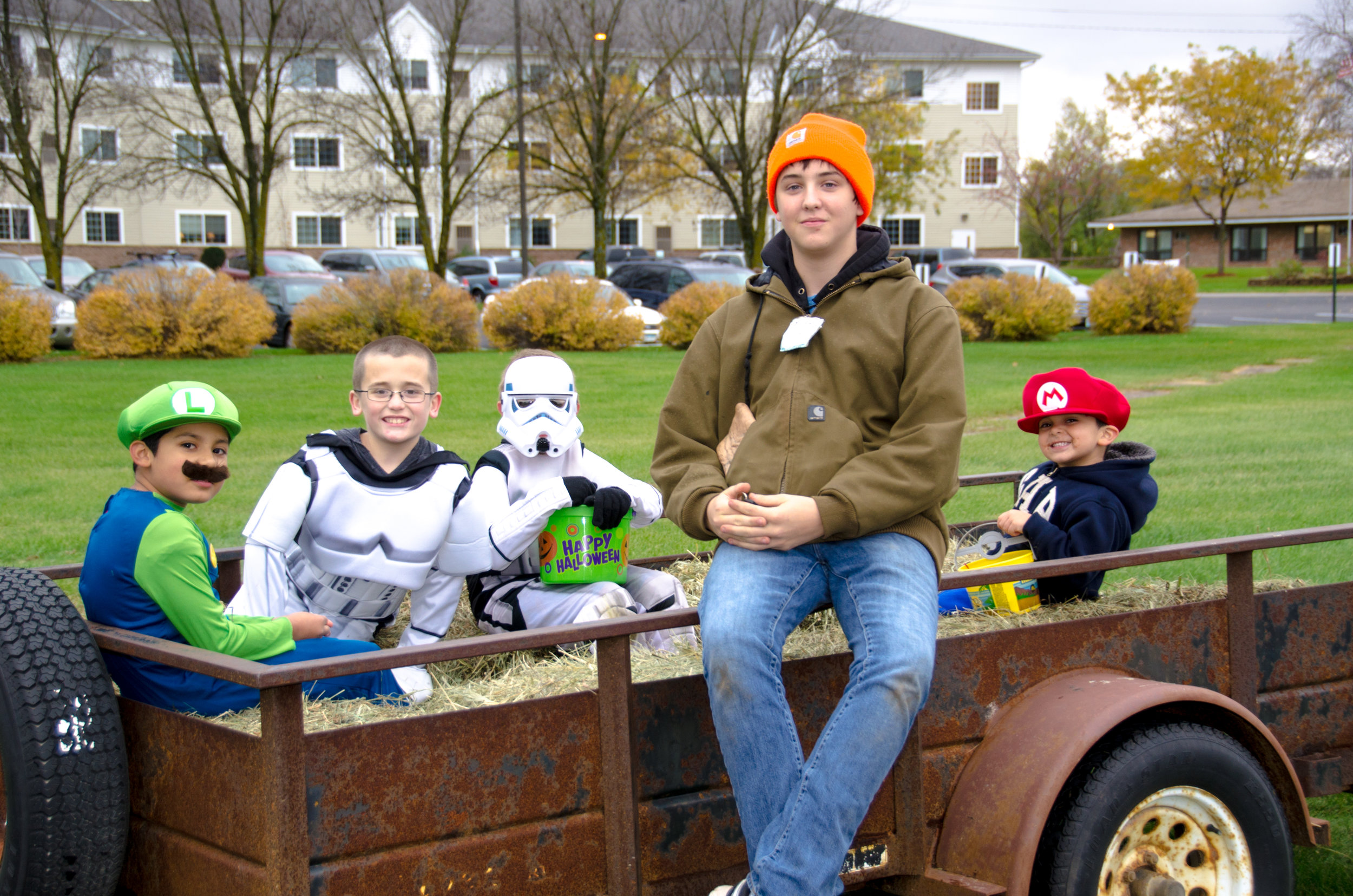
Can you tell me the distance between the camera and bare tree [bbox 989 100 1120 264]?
5600cm

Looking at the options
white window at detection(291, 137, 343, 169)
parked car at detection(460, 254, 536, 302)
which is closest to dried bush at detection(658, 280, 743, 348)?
parked car at detection(460, 254, 536, 302)

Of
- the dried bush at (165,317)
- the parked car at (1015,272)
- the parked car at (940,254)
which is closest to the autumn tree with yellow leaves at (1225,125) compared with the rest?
the parked car at (940,254)

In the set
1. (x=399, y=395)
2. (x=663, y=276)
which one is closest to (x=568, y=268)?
(x=663, y=276)

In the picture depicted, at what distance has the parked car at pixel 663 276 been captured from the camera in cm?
2433

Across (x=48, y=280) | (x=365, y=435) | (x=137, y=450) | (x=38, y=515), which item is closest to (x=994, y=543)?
(x=365, y=435)

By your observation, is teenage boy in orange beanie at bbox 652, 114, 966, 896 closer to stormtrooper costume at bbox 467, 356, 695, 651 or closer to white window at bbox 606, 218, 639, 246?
stormtrooper costume at bbox 467, 356, 695, 651

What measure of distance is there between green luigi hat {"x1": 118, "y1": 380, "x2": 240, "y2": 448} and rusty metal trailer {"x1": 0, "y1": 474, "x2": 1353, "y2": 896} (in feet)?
1.91

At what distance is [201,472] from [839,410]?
1563 millimetres

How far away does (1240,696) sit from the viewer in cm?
293

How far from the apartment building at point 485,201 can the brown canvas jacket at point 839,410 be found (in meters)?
33.3

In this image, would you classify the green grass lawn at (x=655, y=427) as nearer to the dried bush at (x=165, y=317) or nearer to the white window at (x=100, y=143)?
the dried bush at (x=165, y=317)

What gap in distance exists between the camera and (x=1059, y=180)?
6100cm

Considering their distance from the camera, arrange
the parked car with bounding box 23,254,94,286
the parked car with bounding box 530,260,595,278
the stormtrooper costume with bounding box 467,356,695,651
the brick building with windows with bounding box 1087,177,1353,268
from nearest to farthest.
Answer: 1. the stormtrooper costume with bounding box 467,356,695,651
2. the parked car with bounding box 23,254,94,286
3. the parked car with bounding box 530,260,595,278
4. the brick building with windows with bounding box 1087,177,1353,268

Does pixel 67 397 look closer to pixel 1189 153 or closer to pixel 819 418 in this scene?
pixel 819 418
